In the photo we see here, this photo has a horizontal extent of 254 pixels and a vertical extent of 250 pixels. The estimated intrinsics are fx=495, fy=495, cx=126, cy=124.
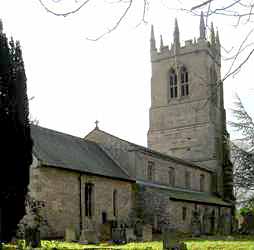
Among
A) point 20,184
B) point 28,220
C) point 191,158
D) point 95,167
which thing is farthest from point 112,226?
point 191,158

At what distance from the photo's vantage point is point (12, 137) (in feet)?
55.0

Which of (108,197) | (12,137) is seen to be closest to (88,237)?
(108,197)

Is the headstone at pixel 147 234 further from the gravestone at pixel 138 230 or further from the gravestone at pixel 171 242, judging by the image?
the gravestone at pixel 171 242

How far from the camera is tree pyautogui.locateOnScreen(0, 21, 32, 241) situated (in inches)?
643

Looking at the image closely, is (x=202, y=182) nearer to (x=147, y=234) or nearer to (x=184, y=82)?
(x=184, y=82)

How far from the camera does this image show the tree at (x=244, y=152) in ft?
103

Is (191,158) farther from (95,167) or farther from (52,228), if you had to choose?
(52,228)

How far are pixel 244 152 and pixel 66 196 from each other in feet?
41.9

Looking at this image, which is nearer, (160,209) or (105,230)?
(105,230)

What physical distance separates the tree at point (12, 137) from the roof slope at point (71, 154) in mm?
7954

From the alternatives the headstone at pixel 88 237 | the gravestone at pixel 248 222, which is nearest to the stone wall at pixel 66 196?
the headstone at pixel 88 237

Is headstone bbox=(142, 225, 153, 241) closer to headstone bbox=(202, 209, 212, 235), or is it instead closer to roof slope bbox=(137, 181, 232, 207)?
roof slope bbox=(137, 181, 232, 207)

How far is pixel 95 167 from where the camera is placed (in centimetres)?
3028

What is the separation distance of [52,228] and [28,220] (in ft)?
4.28
